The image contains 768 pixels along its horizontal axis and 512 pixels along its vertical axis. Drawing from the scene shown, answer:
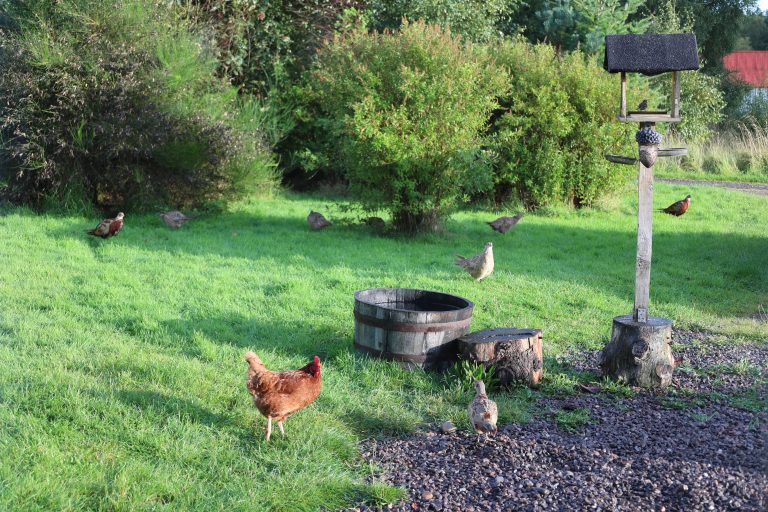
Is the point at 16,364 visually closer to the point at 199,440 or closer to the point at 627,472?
the point at 199,440

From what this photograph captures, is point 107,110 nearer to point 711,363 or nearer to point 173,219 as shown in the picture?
point 173,219

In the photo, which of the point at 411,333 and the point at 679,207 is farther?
the point at 679,207

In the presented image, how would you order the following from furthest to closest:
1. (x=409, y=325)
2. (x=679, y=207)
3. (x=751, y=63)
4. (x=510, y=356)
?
(x=751, y=63)
(x=679, y=207)
(x=409, y=325)
(x=510, y=356)

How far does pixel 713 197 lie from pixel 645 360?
13.2 m

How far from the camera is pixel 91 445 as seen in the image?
4.74 m

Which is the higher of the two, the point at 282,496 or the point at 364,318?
the point at 364,318

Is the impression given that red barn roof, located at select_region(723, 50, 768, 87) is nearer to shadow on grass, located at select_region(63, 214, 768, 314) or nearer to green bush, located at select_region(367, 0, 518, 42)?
green bush, located at select_region(367, 0, 518, 42)

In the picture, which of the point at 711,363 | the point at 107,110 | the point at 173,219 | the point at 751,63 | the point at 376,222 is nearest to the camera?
the point at 711,363

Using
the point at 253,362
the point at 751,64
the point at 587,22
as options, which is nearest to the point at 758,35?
the point at 751,64

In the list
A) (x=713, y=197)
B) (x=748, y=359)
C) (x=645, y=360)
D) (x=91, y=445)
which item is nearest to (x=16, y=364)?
(x=91, y=445)

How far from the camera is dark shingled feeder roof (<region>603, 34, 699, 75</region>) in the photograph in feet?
21.0

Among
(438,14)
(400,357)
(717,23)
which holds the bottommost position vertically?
(400,357)

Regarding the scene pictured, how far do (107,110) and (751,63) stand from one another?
139 ft

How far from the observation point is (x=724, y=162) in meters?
24.0
